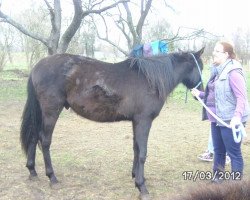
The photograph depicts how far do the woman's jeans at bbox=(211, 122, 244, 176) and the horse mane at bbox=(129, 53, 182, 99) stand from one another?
0.69 m

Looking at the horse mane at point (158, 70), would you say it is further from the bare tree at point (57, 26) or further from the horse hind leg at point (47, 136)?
Answer: the bare tree at point (57, 26)

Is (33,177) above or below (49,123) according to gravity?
below

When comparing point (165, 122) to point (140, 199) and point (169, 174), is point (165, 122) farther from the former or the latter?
point (140, 199)

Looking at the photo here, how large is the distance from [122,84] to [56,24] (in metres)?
4.96

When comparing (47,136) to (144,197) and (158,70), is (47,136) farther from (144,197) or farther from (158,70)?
(158,70)

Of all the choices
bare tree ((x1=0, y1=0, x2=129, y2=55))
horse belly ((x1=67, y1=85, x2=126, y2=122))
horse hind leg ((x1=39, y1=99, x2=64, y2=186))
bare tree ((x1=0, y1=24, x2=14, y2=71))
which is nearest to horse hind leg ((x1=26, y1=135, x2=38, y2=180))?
horse hind leg ((x1=39, y1=99, x2=64, y2=186))

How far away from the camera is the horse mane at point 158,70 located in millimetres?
4180

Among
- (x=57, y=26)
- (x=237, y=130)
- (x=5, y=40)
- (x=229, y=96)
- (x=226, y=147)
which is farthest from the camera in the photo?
(x=5, y=40)

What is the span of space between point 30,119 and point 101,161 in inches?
53.0

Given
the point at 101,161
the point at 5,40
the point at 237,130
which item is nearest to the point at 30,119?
the point at 101,161

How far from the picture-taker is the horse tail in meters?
4.42

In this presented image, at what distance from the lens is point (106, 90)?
163 inches

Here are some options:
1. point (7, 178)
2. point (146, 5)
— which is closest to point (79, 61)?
point (7, 178)

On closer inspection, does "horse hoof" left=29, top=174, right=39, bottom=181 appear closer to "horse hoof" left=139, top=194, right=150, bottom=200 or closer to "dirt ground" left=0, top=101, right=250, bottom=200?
"dirt ground" left=0, top=101, right=250, bottom=200
